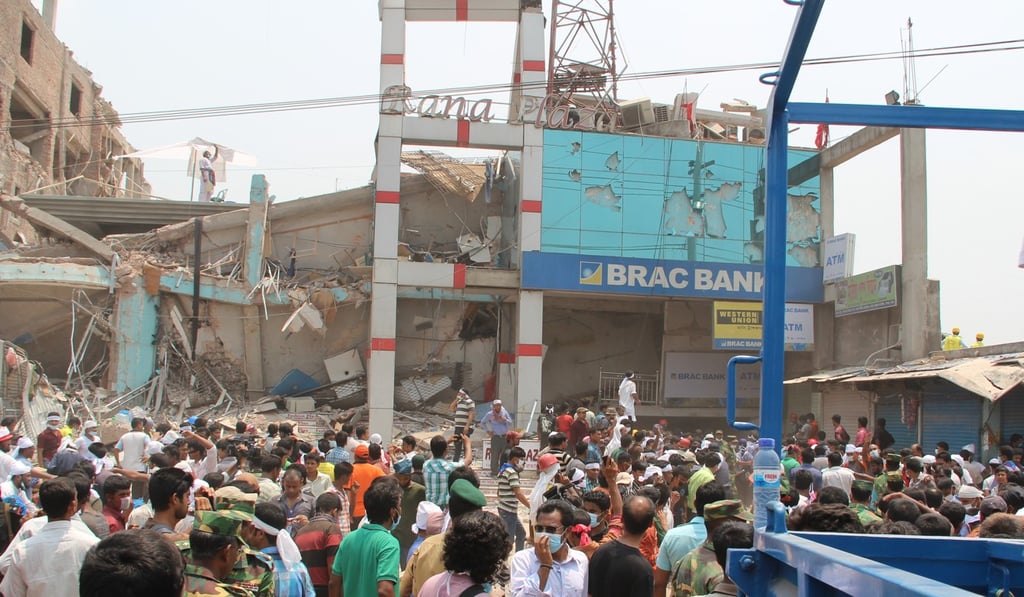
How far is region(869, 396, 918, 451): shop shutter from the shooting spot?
774 inches

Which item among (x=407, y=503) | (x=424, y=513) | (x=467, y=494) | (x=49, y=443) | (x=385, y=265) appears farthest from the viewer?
(x=385, y=265)

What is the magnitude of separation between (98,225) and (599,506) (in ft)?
81.3

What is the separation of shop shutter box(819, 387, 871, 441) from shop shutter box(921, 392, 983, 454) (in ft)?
8.35

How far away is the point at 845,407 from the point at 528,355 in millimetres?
8190

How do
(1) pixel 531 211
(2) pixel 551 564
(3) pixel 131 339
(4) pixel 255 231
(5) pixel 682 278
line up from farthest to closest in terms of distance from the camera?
1. (4) pixel 255 231
2. (5) pixel 682 278
3. (1) pixel 531 211
4. (3) pixel 131 339
5. (2) pixel 551 564

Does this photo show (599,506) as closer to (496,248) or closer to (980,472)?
(980,472)

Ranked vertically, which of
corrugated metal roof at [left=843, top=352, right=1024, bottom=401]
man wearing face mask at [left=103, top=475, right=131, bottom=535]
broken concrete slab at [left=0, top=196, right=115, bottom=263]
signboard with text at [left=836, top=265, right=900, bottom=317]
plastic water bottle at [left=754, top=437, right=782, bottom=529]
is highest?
broken concrete slab at [left=0, top=196, right=115, bottom=263]

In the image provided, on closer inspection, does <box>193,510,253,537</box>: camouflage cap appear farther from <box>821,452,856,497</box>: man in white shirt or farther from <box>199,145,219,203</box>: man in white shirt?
<box>199,145,219,203</box>: man in white shirt

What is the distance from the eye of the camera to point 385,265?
23234 millimetres

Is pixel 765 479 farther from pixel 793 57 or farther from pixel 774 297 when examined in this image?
pixel 793 57

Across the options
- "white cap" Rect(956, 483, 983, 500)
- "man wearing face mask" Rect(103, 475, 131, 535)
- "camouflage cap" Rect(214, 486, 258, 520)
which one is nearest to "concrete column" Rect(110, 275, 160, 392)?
"man wearing face mask" Rect(103, 475, 131, 535)

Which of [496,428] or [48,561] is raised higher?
[48,561]

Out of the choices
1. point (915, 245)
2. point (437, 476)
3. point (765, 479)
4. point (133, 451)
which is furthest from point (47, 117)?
point (765, 479)

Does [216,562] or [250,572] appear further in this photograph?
[250,572]
